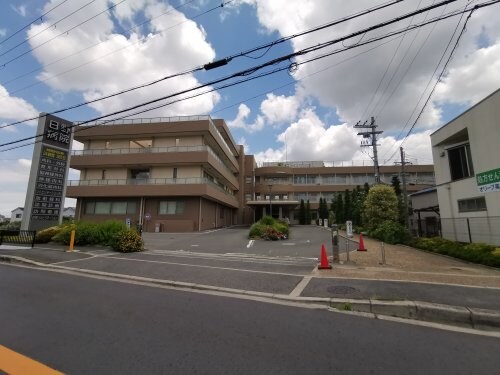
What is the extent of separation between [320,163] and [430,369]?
5975 cm

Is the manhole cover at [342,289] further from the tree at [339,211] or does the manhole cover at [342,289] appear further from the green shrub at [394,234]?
the tree at [339,211]

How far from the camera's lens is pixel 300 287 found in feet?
23.8

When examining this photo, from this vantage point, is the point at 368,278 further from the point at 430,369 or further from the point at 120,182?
the point at 120,182

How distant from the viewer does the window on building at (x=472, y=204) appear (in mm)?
15586

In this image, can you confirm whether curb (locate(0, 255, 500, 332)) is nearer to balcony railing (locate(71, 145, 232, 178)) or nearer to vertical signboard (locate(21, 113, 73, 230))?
vertical signboard (locate(21, 113, 73, 230))

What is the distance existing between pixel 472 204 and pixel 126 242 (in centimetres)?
1890

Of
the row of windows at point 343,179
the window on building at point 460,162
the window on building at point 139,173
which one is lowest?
the window on building at point 460,162

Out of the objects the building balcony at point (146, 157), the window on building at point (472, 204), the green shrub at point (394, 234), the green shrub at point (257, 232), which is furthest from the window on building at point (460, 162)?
the building balcony at point (146, 157)

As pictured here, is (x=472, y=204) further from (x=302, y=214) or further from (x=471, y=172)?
(x=302, y=214)

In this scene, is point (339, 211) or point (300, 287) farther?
point (339, 211)

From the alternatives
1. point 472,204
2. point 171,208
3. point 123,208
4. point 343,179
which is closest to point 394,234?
point 472,204

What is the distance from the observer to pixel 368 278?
26.9 ft

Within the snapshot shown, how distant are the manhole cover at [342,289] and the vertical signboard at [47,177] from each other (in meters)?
21.8

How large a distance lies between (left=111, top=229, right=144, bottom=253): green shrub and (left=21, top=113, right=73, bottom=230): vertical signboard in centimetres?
1060
